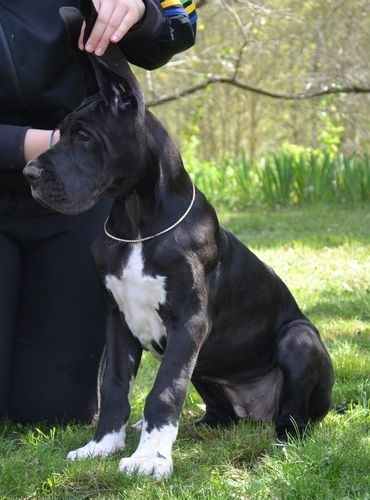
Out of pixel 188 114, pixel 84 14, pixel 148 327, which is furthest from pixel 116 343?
pixel 188 114

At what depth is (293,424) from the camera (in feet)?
11.3

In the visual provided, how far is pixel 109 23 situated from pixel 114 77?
0.19 metres

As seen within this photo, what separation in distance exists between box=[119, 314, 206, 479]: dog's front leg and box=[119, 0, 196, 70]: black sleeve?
1.08 metres

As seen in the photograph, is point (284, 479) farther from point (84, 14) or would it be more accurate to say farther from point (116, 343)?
point (84, 14)

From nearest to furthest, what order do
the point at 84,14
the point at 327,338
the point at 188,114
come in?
1. the point at 84,14
2. the point at 327,338
3. the point at 188,114

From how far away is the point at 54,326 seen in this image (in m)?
4.00

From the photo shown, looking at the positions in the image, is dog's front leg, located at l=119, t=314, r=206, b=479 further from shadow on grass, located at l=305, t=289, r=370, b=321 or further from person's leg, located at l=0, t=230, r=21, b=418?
shadow on grass, located at l=305, t=289, r=370, b=321

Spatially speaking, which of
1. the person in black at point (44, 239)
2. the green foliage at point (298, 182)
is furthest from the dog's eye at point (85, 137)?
the green foliage at point (298, 182)

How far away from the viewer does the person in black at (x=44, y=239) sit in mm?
3521

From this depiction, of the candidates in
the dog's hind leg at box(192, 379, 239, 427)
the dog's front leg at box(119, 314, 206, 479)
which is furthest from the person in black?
the dog's front leg at box(119, 314, 206, 479)

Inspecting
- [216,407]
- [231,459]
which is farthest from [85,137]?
[216,407]

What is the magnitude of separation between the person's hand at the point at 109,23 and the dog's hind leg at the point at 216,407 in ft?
4.90

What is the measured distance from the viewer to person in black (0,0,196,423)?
3.52m

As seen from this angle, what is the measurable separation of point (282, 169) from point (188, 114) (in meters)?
7.24
